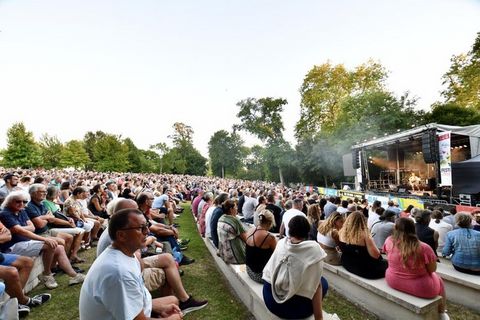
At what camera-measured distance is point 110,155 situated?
4953 centimetres

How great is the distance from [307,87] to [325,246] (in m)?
31.1

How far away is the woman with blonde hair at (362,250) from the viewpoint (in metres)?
3.27

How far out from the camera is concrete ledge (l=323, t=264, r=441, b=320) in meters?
2.64

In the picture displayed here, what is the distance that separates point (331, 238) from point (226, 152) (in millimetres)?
55944

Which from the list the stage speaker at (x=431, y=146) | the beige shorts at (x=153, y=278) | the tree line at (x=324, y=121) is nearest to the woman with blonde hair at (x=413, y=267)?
the beige shorts at (x=153, y=278)

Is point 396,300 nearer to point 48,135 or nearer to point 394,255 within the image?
point 394,255

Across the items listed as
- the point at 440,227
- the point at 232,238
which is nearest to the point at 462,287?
the point at 440,227

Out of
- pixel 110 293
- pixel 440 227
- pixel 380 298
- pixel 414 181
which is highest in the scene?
pixel 110 293

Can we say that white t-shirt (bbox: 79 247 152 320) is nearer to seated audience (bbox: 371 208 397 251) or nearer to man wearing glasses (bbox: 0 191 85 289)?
man wearing glasses (bbox: 0 191 85 289)

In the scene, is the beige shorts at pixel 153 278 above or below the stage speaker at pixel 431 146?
below

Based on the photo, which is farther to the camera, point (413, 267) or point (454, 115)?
point (454, 115)

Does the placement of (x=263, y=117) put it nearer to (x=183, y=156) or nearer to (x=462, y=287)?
(x=183, y=156)

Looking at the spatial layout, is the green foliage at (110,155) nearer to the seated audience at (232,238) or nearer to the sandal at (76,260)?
the sandal at (76,260)

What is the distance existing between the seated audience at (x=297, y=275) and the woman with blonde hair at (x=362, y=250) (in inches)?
53.5
